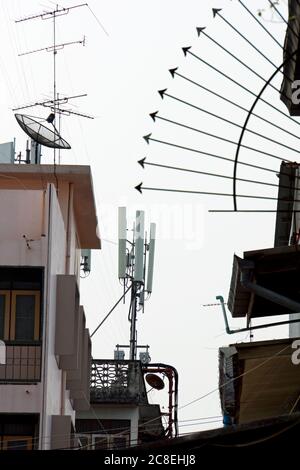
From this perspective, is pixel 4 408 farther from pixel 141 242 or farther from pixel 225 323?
pixel 141 242

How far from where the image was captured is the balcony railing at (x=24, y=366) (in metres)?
33.6

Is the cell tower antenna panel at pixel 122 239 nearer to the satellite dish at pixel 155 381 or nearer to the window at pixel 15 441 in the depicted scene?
the satellite dish at pixel 155 381

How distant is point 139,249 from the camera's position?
55.4 meters

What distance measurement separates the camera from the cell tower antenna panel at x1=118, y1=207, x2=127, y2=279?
51281 mm

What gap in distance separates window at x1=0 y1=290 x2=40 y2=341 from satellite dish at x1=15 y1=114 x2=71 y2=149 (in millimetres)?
4172

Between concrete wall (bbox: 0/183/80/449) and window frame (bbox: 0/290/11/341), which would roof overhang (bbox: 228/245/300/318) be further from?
window frame (bbox: 0/290/11/341)

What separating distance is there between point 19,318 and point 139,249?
69.8 feet

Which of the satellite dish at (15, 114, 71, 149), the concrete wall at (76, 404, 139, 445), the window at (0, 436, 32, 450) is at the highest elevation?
the satellite dish at (15, 114, 71, 149)

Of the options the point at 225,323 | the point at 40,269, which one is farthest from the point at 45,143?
the point at 225,323

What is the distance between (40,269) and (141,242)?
21085 millimetres

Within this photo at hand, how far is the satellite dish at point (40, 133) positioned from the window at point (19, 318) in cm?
417

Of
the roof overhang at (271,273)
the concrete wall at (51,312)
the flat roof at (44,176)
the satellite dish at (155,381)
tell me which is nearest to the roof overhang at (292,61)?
the roof overhang at (271,273)

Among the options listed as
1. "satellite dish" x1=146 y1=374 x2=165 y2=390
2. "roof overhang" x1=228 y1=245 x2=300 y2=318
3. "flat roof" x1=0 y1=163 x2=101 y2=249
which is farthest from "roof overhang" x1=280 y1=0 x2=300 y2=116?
"satellite dish" x1=146 y1=374 x2=165 y2=390
